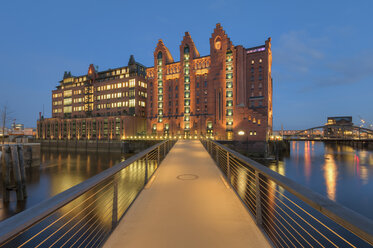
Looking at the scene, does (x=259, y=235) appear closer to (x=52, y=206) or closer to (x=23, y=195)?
(x=52, y=206)

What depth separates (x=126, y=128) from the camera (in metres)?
69.1

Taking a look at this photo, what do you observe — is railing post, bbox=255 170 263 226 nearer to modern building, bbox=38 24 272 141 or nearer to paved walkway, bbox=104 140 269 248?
paved walkway, bbox=104 140 269 248

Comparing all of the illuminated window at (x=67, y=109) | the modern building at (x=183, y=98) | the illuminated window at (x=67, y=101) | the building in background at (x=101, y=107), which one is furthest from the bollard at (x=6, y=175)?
the illuminated window at (x=67, y=101)

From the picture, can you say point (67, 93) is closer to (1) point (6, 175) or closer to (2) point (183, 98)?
(2) point (183, 98)

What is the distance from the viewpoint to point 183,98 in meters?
65.9

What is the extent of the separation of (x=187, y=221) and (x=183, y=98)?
62233 mm

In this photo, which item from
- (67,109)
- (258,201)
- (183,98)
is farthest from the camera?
(67,109)

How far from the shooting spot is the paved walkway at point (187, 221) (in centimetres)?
389

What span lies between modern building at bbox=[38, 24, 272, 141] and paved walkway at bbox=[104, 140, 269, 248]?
2029 inches

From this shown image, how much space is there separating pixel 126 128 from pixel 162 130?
13.9 m

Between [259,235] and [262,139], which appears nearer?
[259,235]

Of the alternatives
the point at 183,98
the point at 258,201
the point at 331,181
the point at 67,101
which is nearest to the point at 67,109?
the point at 67,101

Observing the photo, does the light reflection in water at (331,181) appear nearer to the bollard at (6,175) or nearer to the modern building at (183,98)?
the modern building at (183,98)

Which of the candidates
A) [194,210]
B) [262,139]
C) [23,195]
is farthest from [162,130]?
[194,210]
